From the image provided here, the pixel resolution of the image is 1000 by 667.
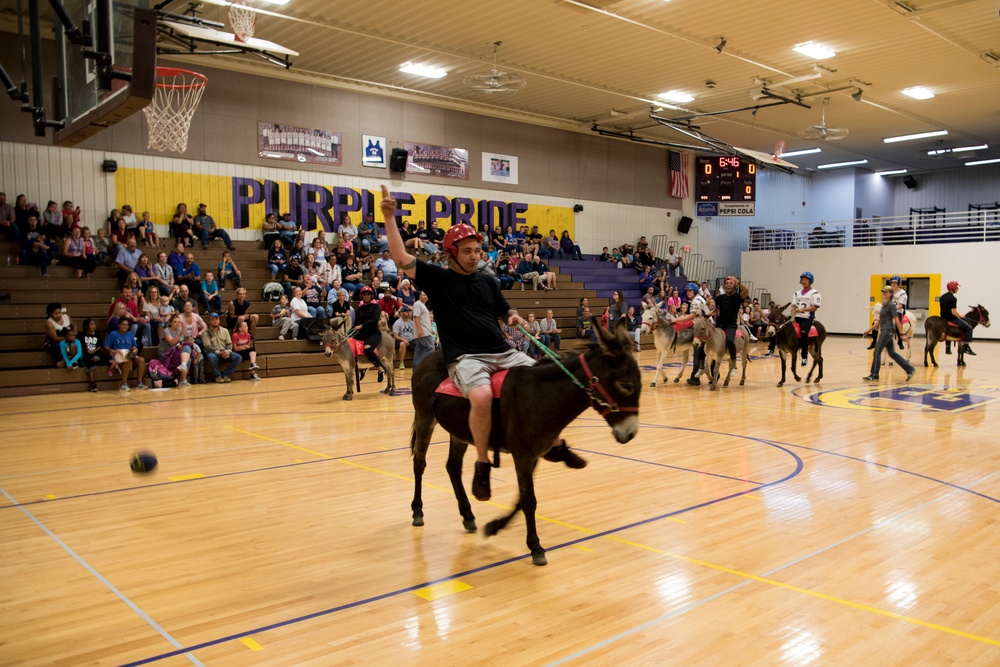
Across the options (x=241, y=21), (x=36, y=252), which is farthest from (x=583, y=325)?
(x=36, y=252)

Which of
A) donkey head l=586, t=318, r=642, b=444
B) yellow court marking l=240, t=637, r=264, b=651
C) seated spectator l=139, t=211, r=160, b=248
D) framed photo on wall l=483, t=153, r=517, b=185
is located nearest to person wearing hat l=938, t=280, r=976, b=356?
framed photo on wall l=483, t=153, r=517, b=185

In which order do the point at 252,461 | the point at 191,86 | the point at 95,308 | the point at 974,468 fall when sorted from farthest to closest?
1. the point at 95,308
2. the point at 191,86
3. the point at 252,461
4. the point at 974,468

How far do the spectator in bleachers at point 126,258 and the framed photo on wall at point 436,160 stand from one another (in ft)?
30.3

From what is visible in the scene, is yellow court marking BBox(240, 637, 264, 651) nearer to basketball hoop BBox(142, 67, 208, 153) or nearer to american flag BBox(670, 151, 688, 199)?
basketball hoop BBox(142, 67, 208, 153)

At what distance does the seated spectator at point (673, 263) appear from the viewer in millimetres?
30109

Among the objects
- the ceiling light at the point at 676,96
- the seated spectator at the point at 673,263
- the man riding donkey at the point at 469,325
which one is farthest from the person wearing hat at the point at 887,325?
the seated spectator at the point at 673,263

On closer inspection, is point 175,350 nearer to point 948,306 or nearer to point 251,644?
point 251,644

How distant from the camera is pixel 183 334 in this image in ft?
50.8

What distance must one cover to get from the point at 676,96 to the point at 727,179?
6.82 metres

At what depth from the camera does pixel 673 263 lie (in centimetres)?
3011

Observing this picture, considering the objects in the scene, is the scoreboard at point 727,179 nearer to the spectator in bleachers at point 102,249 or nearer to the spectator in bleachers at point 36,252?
the spectator in bleachers at point 102,249

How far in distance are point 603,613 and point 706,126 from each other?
27.3 m

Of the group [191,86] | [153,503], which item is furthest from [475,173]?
[153,503]

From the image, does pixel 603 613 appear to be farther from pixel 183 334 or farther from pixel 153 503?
pixel 183 334
